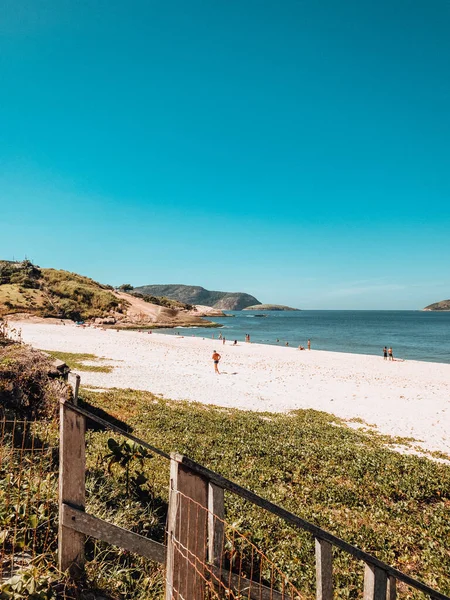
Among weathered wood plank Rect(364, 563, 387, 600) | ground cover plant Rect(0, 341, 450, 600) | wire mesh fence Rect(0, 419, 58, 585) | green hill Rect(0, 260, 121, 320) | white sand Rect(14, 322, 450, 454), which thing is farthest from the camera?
green hill Rect(0, 260, 121, 320)

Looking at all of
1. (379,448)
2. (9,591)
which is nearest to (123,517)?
(9,591)

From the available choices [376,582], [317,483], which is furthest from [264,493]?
[376,582]

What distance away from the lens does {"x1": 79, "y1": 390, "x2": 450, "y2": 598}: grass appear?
19.4 feet

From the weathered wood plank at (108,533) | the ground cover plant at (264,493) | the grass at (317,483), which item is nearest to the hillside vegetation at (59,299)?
the grass at (317,483)

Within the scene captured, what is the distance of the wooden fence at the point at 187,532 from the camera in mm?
2688

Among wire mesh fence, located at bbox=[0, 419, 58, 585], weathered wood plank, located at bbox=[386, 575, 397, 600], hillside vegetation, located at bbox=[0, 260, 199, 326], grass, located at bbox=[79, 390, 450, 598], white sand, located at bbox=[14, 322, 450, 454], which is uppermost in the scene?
hillside vegetation, located at bbox=[0, 260, 199, 326]

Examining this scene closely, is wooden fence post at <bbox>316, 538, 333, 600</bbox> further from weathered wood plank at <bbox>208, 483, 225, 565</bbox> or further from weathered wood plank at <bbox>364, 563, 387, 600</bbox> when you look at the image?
weathered wood plank at <bbox>208, 483, 225, 565</bbox>

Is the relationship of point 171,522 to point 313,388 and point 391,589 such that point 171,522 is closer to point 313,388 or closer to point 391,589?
point 391,589

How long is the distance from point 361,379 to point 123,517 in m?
27.6

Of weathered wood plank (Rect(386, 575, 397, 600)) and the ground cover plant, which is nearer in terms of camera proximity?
weathered wood plank (Rect(386, 575, 397, 600))

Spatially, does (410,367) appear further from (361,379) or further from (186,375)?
(186,375)

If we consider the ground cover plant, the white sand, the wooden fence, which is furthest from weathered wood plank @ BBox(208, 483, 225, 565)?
the white sand

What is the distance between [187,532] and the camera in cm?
288

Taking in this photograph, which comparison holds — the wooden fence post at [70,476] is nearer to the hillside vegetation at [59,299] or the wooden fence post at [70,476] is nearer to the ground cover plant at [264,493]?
the ground cover plant at [264,493]
